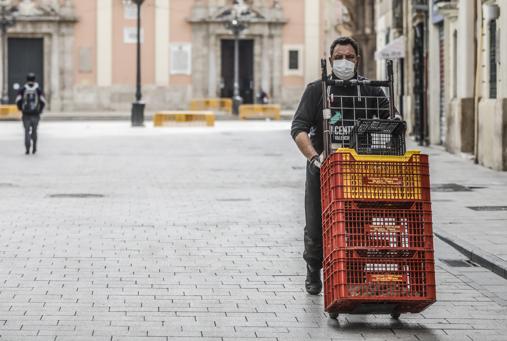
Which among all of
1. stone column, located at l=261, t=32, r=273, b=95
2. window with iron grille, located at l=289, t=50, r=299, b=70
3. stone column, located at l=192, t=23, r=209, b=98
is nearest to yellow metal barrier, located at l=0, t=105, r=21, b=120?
stone column, located at l=192, t=23, r=209, b=98

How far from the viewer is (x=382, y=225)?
8.00 m

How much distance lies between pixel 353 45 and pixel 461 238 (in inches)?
172

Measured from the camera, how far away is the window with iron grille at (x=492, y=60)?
2420cm

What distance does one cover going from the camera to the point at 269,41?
224ft

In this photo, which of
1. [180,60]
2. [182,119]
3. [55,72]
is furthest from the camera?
[180,60]

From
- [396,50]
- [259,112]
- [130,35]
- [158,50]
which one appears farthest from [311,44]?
[396,50]

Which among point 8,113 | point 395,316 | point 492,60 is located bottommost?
point 395,316

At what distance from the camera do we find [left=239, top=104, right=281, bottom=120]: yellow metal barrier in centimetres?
6006

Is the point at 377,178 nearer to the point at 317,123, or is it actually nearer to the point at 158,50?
the point at 317,123

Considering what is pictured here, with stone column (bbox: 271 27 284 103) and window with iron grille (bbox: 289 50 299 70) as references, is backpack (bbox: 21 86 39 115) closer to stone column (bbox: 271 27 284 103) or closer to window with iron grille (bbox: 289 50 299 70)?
stone column (bbox: 271 27 284 103)

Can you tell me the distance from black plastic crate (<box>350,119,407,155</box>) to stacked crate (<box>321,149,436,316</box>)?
0.18 meters

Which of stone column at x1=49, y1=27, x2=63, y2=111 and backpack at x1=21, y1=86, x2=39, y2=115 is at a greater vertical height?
stone column at x1=49, y1=27, x2=63, y2=111

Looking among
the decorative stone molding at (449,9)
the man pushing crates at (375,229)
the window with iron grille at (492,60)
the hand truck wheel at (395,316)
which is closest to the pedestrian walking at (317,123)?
the man pushing crates at (375,229)

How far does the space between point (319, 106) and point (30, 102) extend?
68.5ft
